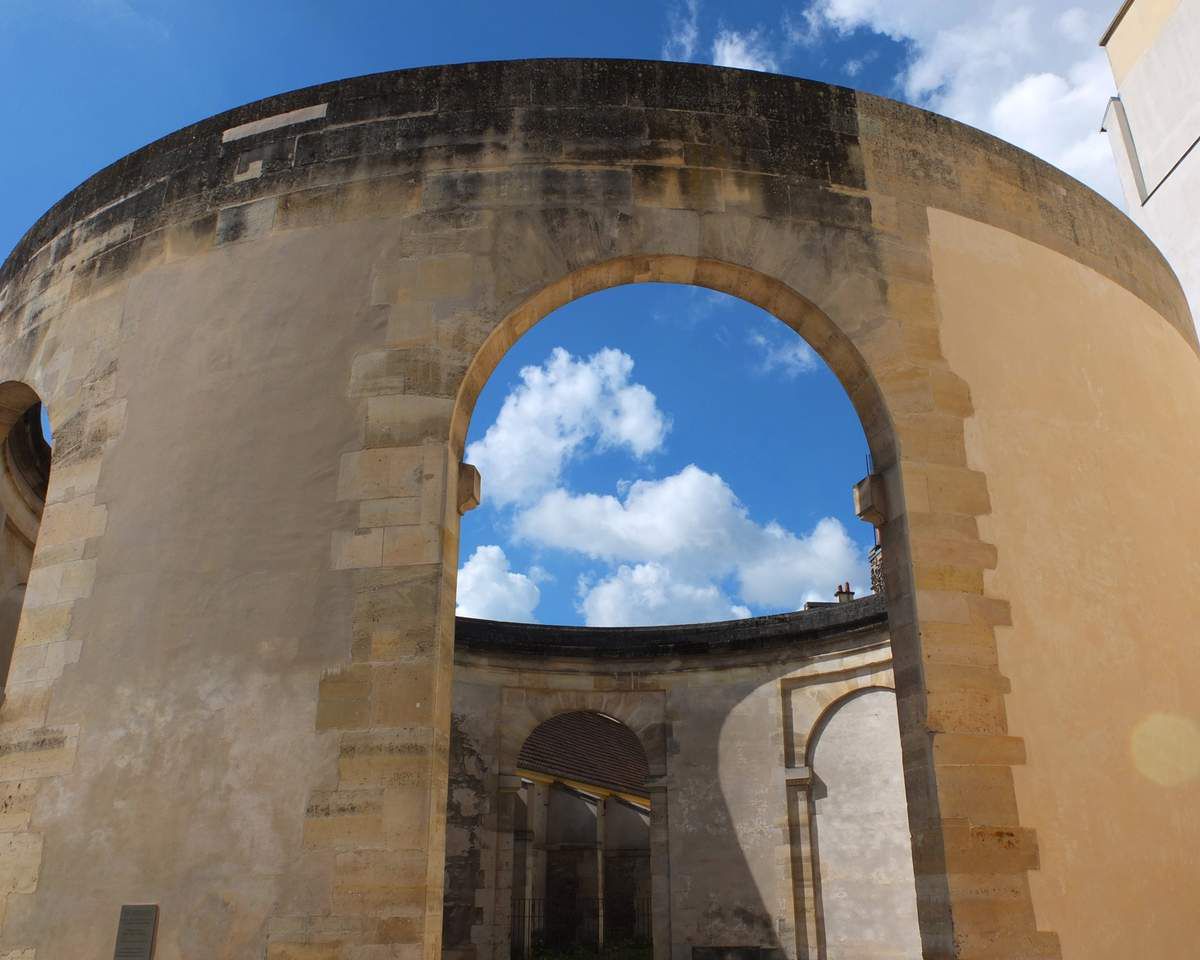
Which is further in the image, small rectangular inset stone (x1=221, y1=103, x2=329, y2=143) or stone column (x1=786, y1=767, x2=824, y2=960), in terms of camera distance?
stone column (x1=786, y1=767, x2=824, y2=960)

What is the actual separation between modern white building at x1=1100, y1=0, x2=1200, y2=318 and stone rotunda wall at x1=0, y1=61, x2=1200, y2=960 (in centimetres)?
667

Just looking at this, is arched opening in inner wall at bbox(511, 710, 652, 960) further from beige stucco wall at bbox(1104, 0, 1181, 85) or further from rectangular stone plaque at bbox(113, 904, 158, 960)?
beige stucco wall at bbox(1104, 0, 1181, 85)

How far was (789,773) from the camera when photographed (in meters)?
12.5

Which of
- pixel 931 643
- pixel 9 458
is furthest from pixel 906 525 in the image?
pixel 9 458

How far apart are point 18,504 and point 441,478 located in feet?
13.8

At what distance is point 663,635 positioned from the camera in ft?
45.3

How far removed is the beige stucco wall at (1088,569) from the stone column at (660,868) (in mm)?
7742

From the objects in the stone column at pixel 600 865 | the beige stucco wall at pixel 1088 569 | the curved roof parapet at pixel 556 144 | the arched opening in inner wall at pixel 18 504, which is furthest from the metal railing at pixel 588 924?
the curved roof parapet at pixel 556 144

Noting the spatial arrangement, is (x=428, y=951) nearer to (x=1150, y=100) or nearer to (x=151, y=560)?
(x=151, y=560)

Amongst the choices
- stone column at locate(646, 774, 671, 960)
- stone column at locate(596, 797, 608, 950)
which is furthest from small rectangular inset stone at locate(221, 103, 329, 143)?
stone column at locate(596, 797, 608, 950)

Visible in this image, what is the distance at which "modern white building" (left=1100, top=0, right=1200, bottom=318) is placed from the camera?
41.5ft

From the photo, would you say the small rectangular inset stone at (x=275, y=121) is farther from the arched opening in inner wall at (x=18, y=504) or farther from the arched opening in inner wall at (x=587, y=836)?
the arched opening in inner wall at (x=587, y=836)

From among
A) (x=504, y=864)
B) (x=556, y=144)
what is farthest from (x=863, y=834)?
(x=556, y=144)

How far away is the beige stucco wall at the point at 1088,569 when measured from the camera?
5.13 m
